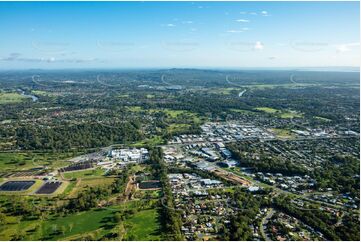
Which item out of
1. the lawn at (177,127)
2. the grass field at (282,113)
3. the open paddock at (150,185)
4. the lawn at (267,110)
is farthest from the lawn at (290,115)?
the open paddock at (150,185)

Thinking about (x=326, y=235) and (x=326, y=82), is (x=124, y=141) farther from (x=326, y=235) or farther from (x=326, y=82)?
(x=326, y=82)

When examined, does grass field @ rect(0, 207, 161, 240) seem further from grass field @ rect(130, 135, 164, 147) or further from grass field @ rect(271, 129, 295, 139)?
grass field @ rect(271, 129, 295, 139)

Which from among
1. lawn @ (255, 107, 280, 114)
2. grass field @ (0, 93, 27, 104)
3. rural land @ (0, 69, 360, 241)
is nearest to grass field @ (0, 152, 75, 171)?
rural land @ (0, 69, 360, 241)

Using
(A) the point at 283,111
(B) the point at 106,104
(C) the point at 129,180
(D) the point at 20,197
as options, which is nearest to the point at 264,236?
(C) the point at 129,180

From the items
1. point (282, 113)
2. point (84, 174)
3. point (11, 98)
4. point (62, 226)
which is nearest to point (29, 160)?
point (84, 174)

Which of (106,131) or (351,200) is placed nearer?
(351,200)

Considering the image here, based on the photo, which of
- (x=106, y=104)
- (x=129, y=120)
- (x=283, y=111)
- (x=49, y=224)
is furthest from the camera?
(x=106, y=104)

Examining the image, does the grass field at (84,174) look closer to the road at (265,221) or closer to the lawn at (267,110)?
the road at (265,221)
